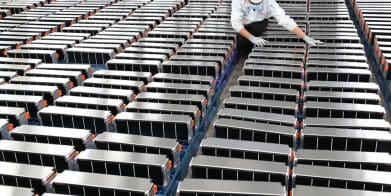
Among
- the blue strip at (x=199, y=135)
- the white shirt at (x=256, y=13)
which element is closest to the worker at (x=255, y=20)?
the white shirt at (x=256, y=13)

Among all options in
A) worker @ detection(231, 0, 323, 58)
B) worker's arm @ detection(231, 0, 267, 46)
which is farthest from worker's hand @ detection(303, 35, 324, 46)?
worker's arm @ detection(231, 0, 267, 46)

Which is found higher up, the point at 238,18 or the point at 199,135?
the point at 238,18

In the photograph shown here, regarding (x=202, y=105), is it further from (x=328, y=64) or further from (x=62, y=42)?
(x=62, y=42)

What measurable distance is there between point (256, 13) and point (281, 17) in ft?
2.01

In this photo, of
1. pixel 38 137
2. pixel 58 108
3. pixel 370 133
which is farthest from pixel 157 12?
pixel 370 133

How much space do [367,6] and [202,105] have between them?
259 inches

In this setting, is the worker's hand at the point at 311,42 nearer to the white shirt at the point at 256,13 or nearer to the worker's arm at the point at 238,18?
the white shirt at the point at 256,13

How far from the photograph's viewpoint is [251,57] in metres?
7.29

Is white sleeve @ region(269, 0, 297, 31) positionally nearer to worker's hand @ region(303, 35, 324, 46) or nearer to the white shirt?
the white shirt

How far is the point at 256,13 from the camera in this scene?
877cm

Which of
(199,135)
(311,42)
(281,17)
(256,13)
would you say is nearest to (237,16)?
(256,13)

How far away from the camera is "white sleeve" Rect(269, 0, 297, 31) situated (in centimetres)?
812

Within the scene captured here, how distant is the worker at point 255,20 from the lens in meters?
8.02

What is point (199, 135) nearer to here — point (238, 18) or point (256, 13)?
point (238, 18)
